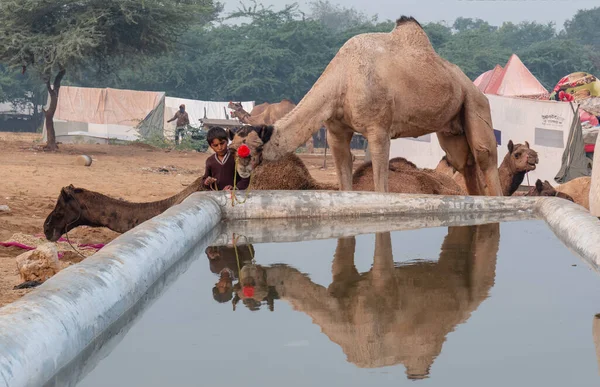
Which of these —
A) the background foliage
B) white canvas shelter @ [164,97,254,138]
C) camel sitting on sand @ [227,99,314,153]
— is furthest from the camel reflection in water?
the background foliage

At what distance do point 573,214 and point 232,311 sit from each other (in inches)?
110

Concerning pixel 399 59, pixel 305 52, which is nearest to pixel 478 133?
pixel 399 59

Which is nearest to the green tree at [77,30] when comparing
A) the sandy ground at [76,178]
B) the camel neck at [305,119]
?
the sandy ground at [76,178]

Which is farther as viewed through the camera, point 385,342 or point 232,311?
point 232,311

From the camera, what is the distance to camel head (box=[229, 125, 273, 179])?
24.3 feet

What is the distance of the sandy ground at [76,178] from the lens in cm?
865

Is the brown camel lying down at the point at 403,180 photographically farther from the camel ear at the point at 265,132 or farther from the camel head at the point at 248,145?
the camel head at the point at 248,145

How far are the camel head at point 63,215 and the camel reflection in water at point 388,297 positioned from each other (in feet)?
6.99

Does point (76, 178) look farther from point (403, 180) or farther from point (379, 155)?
point (379, 155)

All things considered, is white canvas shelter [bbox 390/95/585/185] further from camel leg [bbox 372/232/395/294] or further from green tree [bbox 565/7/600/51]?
green tree [bbox 565/7/600/51]

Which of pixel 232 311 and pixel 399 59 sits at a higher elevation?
pixel 399 59

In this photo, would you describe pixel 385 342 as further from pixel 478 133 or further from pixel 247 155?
pixel 478 133

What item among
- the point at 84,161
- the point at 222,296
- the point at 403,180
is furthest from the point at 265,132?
the point at 84,161

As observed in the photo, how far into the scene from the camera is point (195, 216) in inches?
242
